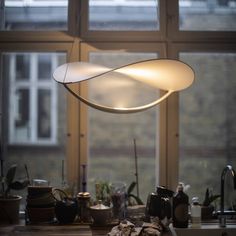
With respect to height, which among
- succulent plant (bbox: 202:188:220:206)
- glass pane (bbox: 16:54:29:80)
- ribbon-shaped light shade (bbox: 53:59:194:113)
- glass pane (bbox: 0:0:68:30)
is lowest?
succulent plant (bbox: 202:188:220:206)

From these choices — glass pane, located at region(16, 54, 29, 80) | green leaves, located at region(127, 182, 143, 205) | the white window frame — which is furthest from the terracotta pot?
glass pane, located at region(16, 54, 29, 80)

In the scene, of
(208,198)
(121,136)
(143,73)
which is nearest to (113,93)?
(121,136)

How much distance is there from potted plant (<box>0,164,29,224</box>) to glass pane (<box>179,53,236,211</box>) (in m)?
1.25

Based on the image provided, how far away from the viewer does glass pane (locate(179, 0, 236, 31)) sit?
2938 millimetres

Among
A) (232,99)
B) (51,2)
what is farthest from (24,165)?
(232,99)

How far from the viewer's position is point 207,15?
2.96 metres

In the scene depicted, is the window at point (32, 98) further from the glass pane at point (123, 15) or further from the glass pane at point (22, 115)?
the glass pane at point (123, 15)

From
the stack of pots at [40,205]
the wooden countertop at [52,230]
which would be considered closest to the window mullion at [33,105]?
the stack of pots at [40,205]

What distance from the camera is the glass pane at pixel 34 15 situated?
2.93 meters

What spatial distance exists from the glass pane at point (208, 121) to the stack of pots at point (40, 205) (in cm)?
105

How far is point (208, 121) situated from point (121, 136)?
2.30ft

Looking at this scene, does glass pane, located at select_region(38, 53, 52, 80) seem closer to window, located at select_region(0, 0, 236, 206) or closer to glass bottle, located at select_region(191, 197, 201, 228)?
window, located at select_region(0, 0, 236, 206)

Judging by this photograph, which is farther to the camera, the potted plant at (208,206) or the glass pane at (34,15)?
the glass pane at (34,15)

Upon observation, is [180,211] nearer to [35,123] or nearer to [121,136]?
[121,136]
